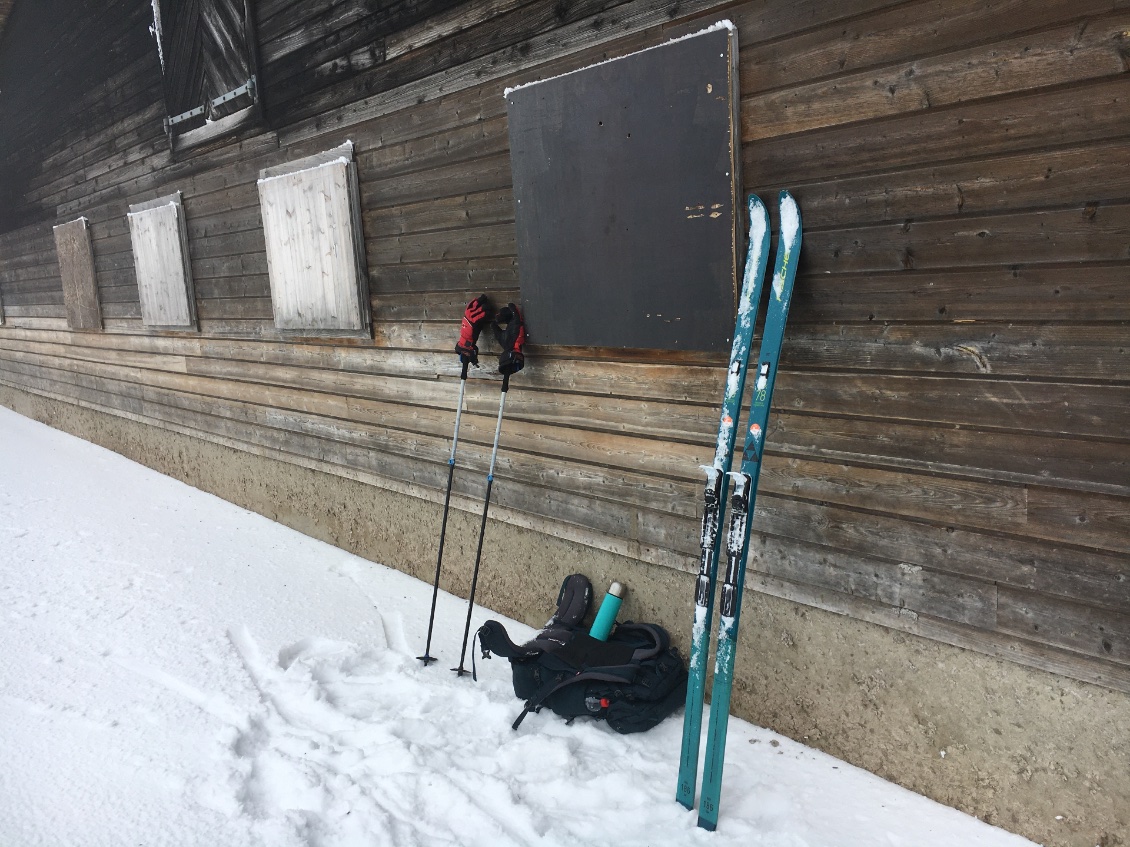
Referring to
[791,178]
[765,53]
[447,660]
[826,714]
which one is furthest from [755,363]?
[447,660]

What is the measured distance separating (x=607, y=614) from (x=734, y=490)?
3.93 feet

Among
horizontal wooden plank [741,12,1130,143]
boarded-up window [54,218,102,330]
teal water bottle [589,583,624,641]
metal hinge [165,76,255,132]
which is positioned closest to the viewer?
horizontal wooden plank [741,12,1130,143]

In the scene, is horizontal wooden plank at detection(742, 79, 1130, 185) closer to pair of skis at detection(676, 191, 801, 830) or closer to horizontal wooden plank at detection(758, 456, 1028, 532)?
pair of skis at detection(676, 191, 801, 830)

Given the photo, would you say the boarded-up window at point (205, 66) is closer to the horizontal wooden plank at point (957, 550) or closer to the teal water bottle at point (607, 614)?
the teal water bottle at point (607, 614)

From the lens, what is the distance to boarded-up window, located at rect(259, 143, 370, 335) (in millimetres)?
4680

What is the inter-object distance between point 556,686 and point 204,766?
142cm

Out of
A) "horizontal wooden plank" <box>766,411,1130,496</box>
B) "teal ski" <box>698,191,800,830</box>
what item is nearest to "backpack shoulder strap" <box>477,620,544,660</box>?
"teal ski" <box>698,191,800,830</box>

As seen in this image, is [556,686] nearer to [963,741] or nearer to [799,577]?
[799,577]

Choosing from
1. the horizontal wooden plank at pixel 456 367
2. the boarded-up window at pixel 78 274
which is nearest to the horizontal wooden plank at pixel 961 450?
the horizontal wooden plank at pixel 456 367

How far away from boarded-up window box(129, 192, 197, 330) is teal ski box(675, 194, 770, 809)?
5.53 m

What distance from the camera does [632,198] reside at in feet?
10.2

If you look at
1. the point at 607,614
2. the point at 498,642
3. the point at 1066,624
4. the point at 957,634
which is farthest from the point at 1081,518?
the point at 498,642

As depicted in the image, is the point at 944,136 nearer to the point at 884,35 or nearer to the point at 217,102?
the point at 884,35

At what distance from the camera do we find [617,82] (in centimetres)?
308
